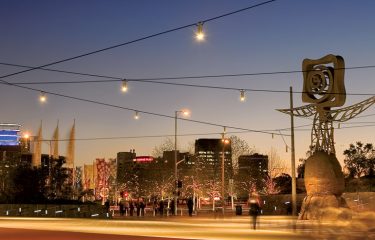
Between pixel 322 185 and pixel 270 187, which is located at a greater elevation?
pixel 322 185

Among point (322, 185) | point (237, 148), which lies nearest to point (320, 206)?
point (322, 185)

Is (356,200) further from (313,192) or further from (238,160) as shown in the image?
(238,160)

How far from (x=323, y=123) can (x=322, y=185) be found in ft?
14.8

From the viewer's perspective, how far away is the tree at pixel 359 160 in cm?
8944

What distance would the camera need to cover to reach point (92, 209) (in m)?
54.4

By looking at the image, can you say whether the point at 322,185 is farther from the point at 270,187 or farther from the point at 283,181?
the point at 283,181

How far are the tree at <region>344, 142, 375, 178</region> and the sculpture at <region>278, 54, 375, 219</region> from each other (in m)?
51.5

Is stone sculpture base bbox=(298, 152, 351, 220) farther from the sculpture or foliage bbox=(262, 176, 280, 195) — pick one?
foliage bbox=(262, 176, 280, 195)

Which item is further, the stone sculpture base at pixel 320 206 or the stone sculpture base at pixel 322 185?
the stone sculpture base at pixel 322 185

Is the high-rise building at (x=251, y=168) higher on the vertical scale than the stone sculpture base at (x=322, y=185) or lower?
higher

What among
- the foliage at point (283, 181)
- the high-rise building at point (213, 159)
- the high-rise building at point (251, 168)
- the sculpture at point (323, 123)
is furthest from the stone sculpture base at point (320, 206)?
the foliage at point (283, 181)

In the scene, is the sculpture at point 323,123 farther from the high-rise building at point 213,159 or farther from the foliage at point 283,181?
the foliage at point 283,181

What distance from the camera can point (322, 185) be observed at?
37.8m

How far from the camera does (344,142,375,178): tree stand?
3521 inches
